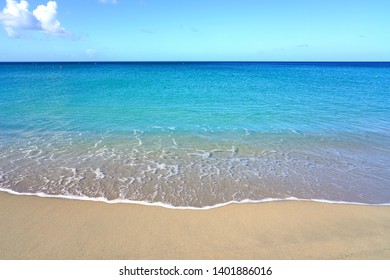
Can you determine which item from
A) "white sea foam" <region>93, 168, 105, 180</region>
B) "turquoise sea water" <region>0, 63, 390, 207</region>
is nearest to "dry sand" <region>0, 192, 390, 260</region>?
"turquoise sea water" <region>0, 63, 390, 207</region>

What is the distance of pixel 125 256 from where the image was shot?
5145 millimetres

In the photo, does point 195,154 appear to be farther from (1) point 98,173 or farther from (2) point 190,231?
(2) point 190,231

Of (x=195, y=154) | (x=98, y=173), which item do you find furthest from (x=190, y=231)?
(x=195, y=154)

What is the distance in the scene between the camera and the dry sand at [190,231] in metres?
5.25

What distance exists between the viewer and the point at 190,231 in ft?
19.4

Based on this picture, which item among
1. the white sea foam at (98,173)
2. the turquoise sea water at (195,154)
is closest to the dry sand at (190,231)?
A: the turquoise sea water at (195,154)

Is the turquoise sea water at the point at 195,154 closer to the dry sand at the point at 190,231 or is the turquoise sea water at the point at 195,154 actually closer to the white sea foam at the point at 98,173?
the white sea foam at the point at 98,173

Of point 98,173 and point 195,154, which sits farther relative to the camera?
point 195,154

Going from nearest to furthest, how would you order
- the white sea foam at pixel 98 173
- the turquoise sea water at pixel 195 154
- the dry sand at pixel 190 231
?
the dry sand at pixel 190 231
the turquoise sea water at pixel 195 154
the white sea foam at pixel 98 173

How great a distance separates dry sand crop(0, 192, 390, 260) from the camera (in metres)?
5.25

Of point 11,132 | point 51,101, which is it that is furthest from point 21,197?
point 51,101

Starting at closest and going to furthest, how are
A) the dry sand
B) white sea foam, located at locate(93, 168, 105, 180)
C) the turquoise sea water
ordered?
the dry sand → the turquoise sea water → white sea foam, located at locate(93, 168, 105, 180)

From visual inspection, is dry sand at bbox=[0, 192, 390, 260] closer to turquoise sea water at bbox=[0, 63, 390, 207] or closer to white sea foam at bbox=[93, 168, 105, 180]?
turquoise sea water at bbox=[0, 63, 390, 207]
